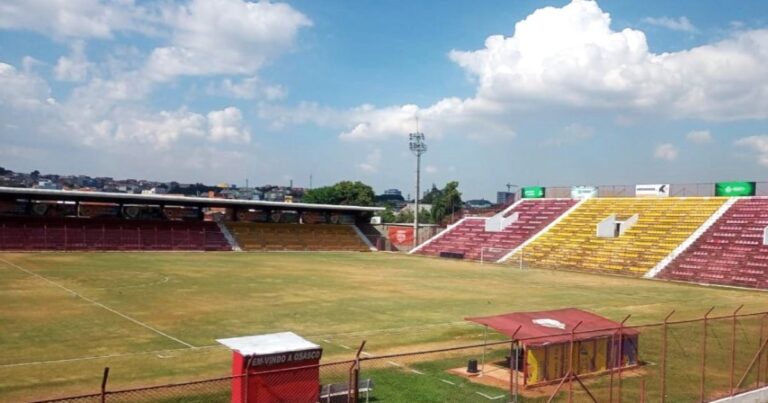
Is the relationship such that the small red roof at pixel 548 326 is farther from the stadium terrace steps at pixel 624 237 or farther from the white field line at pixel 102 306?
the stadium terrace steps at pixel 624 237

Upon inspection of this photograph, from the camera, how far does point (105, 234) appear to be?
204 feet

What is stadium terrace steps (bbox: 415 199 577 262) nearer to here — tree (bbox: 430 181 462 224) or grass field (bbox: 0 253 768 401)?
grass field (bbox: 0 253 768 401)

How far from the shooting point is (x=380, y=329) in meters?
24.0

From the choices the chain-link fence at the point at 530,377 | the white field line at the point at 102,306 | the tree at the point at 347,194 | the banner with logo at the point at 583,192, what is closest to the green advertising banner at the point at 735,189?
the banner with logo at the point at 583,192

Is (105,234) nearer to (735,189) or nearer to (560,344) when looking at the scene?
(560,344)

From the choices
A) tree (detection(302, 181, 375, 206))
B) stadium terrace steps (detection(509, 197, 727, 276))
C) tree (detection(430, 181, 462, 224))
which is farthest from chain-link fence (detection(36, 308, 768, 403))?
tree (detection(302, 181, 375, 206))

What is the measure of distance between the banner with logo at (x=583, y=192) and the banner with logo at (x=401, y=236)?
21452 mm

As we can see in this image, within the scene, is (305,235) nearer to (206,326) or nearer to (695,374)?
(206,326)

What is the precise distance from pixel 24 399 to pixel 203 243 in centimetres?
5493

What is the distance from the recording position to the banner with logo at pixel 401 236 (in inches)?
3172

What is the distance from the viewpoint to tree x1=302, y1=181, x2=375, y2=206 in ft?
494

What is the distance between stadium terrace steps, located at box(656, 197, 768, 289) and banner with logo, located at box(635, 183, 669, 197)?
9.89 m

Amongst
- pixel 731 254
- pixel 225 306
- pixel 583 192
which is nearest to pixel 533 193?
pixel 583 192

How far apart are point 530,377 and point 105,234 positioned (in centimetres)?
5677
